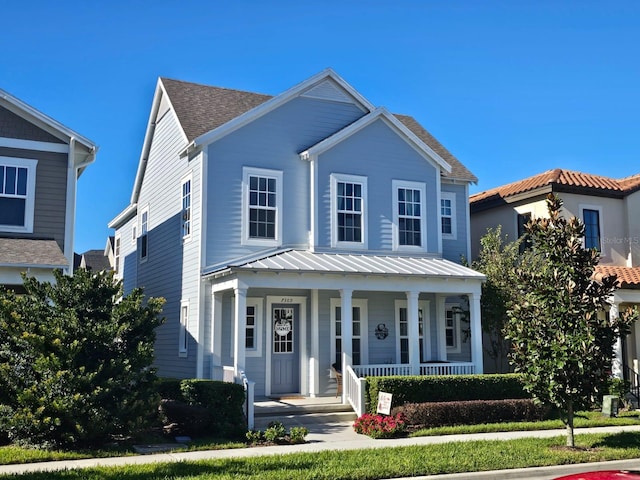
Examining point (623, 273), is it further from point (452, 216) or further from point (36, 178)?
point (36, 178)

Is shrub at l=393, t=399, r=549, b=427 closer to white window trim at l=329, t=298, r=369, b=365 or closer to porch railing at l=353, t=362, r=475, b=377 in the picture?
porch railing at l=353, t=362, r=475, b=377

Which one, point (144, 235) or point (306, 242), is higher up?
point (144, 235)

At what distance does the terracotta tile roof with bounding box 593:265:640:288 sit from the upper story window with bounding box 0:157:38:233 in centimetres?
1628

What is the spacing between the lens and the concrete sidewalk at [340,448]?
10.8 m

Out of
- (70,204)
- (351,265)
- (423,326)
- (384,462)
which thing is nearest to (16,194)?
(70,204)

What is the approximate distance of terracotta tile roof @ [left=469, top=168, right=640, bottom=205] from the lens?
22.7 metres

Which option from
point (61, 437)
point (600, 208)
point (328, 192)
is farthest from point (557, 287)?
point (600, 208)

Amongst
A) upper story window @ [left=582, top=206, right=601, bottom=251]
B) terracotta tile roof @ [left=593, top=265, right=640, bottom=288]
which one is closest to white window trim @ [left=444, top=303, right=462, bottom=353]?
terracotta tile roof @ [left=593, top=265, right=640, bottom=288]

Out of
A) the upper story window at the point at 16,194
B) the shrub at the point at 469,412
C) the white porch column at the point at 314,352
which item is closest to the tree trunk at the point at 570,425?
the shrub at the point at 469,412

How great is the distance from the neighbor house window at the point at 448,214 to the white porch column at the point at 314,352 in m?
5.47

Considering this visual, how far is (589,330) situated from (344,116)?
1097 centimetres

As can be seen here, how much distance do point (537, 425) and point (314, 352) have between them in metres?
6.15

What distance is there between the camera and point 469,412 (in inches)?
632

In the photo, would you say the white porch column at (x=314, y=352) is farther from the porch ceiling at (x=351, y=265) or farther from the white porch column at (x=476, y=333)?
the white porch column at (x=476, y=333)
